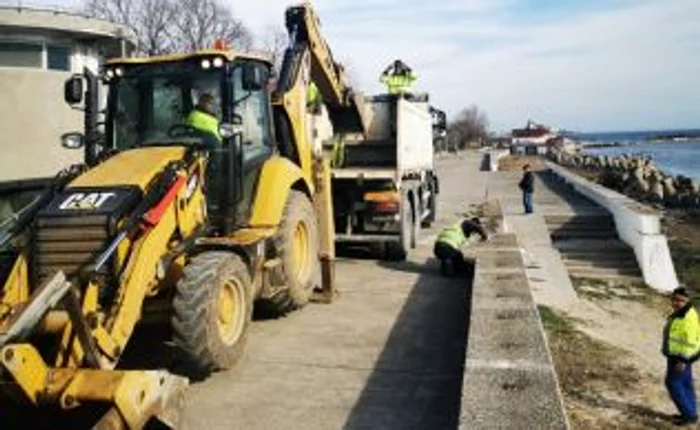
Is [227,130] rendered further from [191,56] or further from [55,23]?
[55,23]

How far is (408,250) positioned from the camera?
15781 mm

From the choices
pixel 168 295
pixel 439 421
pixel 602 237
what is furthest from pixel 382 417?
pixel 602 237

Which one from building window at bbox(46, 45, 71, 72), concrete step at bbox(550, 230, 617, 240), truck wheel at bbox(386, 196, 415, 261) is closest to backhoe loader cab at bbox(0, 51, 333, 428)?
truck wheel at bbox(386, 196, 415, 261)

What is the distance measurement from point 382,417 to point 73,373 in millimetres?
2565

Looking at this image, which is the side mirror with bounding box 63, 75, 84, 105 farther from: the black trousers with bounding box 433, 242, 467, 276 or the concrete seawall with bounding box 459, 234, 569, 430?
the black trousers with bounding box 433, 242, 467, 276

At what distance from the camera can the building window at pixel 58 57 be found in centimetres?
2172

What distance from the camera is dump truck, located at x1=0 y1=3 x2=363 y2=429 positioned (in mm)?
5977

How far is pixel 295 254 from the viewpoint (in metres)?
10.3

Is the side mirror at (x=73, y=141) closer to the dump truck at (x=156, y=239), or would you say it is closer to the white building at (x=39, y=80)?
the dump truck at (x=156, y=239)

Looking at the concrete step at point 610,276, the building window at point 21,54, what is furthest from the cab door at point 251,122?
the building window at point 21,54

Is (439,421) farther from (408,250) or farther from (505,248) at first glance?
(408,250)

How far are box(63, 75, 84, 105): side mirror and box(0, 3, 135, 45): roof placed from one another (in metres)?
12.9

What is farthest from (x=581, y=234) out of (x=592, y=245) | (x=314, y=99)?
(x=314, y=99)

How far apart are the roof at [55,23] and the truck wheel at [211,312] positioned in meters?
15.0
